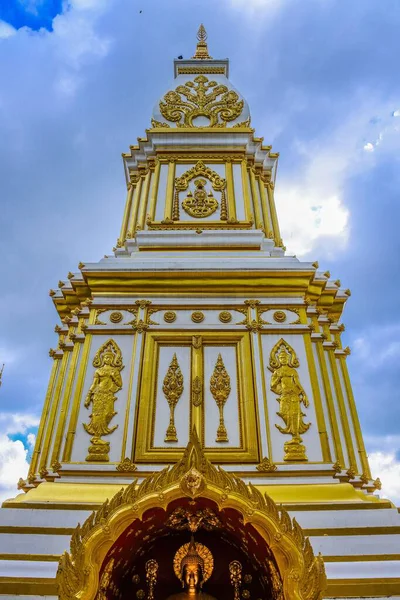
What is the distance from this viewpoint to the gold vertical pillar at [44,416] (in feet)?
31.0

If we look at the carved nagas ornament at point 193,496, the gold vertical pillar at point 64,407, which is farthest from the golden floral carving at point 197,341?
the carved nagas ornament at point 193,496

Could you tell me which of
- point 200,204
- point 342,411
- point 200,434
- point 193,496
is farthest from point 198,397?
point 200,204

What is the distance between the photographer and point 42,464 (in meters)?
9.00

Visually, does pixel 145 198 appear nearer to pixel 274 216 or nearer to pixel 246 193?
pixel 246 193

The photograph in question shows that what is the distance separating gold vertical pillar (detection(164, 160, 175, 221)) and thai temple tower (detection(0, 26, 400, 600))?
41 mm

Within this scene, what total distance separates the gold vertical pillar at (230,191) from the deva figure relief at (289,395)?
4.15 metres

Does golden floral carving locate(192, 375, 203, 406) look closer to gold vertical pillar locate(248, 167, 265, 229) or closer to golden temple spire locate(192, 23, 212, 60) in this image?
gold vertical pillar locate(248, 167, 265, 229)

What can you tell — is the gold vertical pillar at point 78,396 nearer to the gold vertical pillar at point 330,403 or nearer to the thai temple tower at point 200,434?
the thai temple tower at point 200,434

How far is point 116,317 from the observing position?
9133 mm

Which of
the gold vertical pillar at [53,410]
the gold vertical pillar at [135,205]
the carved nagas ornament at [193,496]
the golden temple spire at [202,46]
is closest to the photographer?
the carved nagas ornament at [193,496]

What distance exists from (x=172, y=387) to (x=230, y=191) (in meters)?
6.05

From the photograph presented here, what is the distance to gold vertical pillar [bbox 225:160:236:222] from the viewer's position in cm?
1176

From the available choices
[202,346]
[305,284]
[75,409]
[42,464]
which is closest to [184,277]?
[202,346]

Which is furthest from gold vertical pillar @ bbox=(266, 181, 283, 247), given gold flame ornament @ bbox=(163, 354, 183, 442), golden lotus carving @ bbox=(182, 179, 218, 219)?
gold flame ornament @ bbox=(163, 354, 183, 442)
